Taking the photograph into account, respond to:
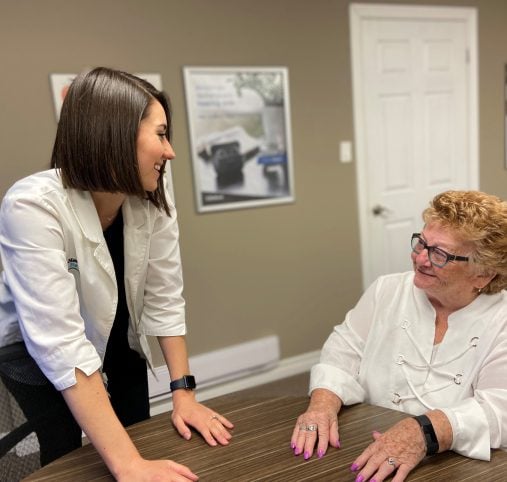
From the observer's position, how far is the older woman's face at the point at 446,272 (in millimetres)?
1282

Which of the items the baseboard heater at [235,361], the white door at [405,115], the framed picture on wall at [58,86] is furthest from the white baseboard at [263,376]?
the framed picture on wall at [58,86]

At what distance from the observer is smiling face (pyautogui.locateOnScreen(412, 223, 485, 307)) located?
4.21ft

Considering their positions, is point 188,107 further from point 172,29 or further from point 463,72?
point 463,72

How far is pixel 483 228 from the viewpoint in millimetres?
1256

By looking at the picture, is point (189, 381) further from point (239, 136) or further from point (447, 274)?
point (239, 136)

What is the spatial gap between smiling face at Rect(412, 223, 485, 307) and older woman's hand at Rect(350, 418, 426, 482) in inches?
14.5

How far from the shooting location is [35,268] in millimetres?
1007

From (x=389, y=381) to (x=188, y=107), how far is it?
180 cm

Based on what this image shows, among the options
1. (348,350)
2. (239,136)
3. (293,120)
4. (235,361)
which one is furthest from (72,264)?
(293,120)

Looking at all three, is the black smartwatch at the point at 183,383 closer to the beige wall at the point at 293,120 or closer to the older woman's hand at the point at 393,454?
the older woman's hand at the point at 393,454

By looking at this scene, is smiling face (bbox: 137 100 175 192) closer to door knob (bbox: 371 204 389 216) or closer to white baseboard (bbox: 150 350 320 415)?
white baseboard (bbox: 150 350 320 415)

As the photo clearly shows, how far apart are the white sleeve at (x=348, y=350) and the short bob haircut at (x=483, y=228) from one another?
31cm

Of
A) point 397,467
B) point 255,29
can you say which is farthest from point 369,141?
point 397,467

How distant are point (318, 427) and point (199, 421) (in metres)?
0.27
